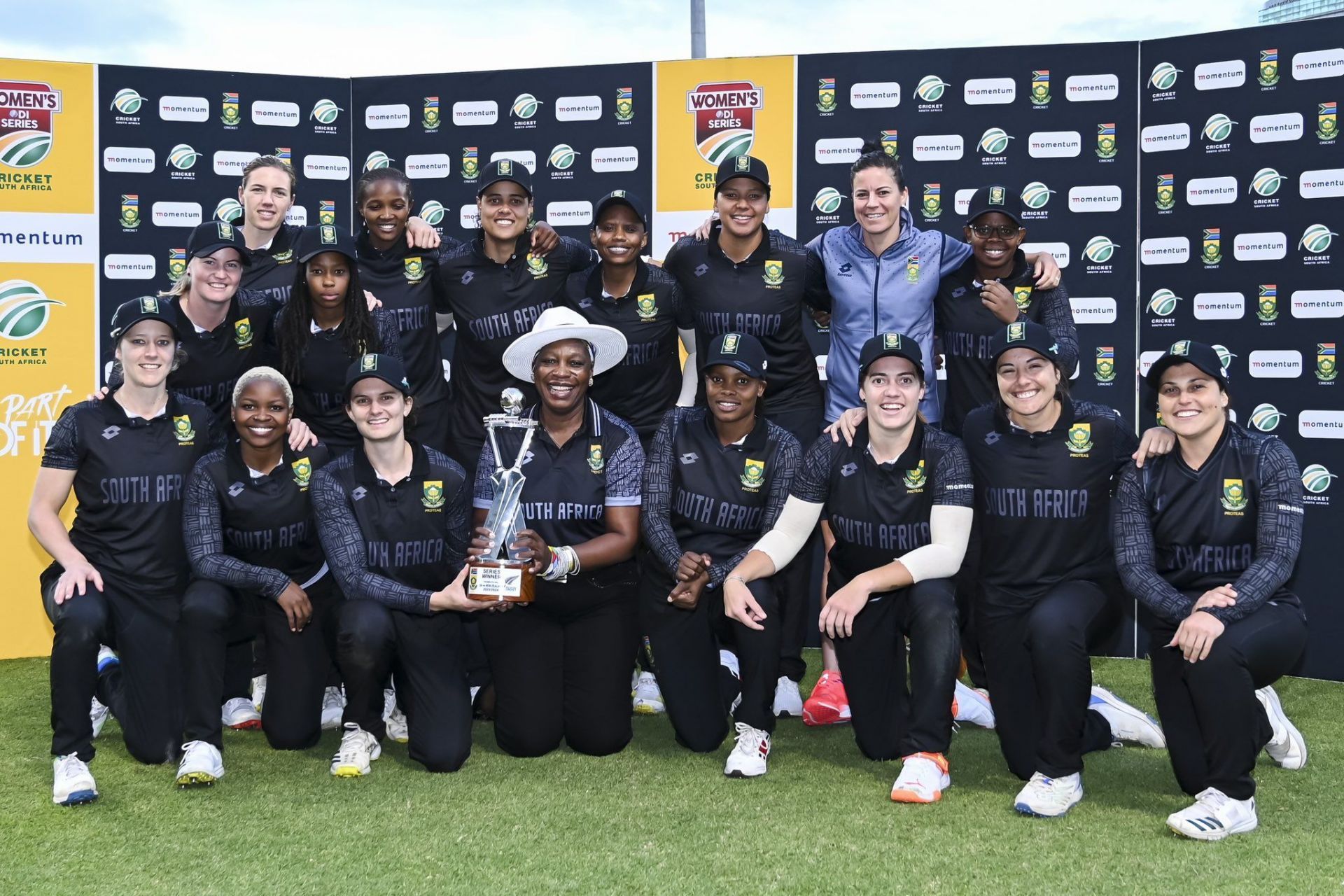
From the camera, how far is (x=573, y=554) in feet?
13.6

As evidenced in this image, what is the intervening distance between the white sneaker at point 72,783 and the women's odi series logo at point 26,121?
11.0 ft

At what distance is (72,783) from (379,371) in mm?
1563

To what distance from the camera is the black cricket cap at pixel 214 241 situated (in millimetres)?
4512

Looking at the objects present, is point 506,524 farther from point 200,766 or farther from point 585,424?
point 200,766

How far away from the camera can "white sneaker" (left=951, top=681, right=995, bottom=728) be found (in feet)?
15.1

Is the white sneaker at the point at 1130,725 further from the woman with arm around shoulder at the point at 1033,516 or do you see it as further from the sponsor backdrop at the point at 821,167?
the sponsor backdrop at the point at 821,167

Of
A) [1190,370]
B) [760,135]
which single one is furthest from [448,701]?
[760,135]

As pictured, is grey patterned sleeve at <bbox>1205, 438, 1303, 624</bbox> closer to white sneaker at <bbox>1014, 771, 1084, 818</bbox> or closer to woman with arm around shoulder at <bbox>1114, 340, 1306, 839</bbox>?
woman with arm around shoulder at <bbox>1114, 340, 1306, 839</bbox>

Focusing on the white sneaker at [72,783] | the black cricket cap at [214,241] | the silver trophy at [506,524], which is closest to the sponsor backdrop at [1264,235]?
the silver trophy at [506,524]

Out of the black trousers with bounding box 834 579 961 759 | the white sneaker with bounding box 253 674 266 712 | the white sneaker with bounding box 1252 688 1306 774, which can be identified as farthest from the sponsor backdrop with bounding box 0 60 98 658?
the white sneaker with bounding box 1252 688 1306 774

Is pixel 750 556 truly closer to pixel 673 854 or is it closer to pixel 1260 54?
pixel 673 854

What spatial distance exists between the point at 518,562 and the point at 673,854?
1075 millimetres

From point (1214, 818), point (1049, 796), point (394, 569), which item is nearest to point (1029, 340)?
point (1049, 796)

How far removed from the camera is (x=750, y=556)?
409 centimetres
